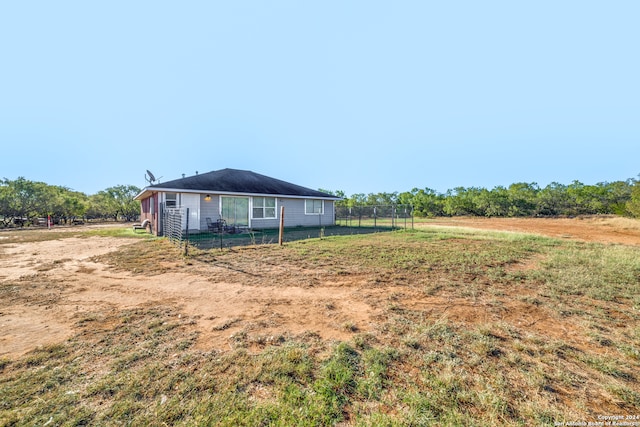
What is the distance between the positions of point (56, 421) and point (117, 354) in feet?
2.82

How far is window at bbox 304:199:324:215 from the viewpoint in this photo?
56.0 feet

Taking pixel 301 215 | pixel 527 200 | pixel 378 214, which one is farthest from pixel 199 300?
pixel 527 200

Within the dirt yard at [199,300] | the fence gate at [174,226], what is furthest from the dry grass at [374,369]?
the fence gate at [174,226]

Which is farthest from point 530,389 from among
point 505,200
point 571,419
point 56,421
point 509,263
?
point 505,200

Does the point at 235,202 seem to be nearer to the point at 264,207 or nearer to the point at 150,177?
the point at 264,207

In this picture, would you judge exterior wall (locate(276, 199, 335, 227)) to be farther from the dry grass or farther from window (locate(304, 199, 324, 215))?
the dry grass

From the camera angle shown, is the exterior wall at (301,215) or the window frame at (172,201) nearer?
the window frame at (172,201)

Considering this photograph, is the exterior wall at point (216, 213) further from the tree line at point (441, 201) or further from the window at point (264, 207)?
the tree line at point (441, 201)

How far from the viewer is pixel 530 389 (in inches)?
76.9

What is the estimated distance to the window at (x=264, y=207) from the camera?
14656mm

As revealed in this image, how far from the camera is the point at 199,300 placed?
3922mm

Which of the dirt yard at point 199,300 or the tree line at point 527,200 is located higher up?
the tree line at point 527,200

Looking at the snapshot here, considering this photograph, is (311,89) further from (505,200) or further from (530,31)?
(505,200)

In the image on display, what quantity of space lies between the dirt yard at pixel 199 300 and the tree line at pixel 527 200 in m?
22.7
